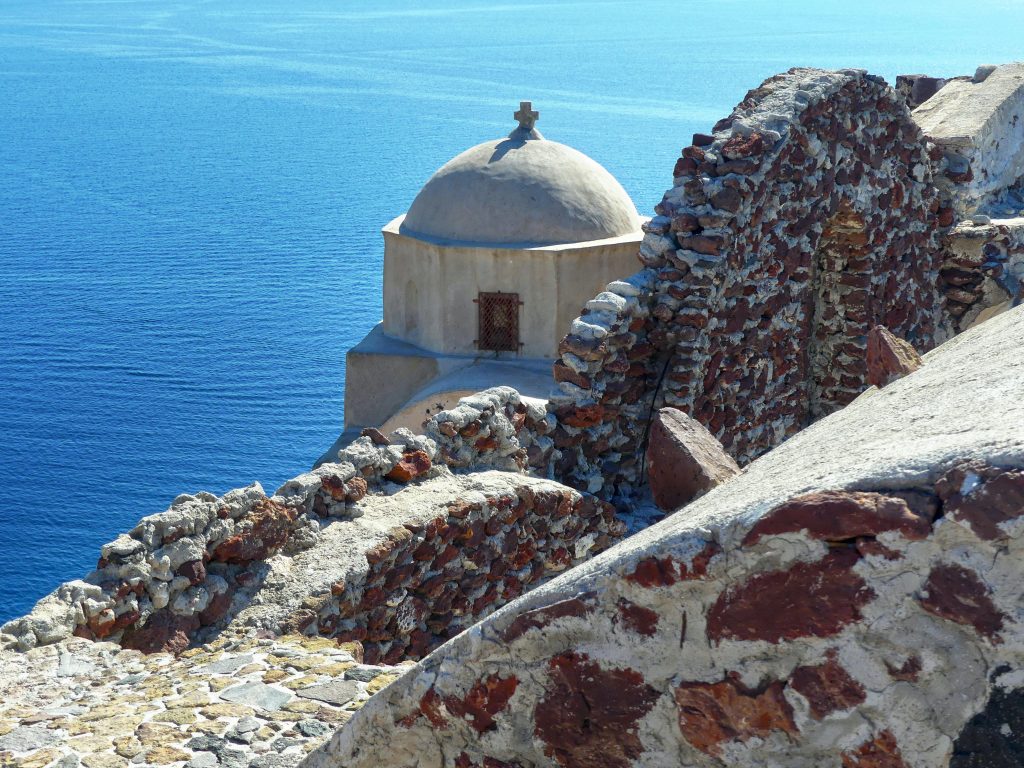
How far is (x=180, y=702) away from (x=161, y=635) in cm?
84

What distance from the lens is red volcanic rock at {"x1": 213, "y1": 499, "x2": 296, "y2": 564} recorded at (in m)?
4.95

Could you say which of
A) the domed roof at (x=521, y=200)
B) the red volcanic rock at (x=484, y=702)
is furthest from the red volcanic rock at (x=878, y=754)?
the domed roof at (x=521, y=200)

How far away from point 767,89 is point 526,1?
98628mm

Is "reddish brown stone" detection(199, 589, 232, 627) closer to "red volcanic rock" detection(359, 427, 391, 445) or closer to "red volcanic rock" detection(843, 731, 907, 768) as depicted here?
"red volcanic rock" detection(359, 427, 391, 445)

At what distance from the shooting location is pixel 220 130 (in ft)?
150

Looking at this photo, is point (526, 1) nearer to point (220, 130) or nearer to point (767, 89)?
point (220, 130)

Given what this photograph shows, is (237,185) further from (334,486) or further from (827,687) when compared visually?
(827,687)

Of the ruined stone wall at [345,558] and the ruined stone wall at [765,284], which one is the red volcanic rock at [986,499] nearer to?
the ruined stone wall at [345,558]

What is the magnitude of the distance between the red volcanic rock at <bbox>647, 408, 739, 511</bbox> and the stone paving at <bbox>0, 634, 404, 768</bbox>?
3.72 ft

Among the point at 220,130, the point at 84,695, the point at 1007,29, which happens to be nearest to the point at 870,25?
the point at 1007,29

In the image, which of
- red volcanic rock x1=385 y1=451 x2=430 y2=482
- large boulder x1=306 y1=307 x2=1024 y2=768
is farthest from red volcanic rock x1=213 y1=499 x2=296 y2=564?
large boulder x1=306 y1=307 x2=1024 y2=768

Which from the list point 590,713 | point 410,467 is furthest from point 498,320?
point 590,713

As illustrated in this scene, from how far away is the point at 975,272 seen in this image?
954 centimetres

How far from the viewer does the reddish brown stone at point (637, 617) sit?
8.42 feet
